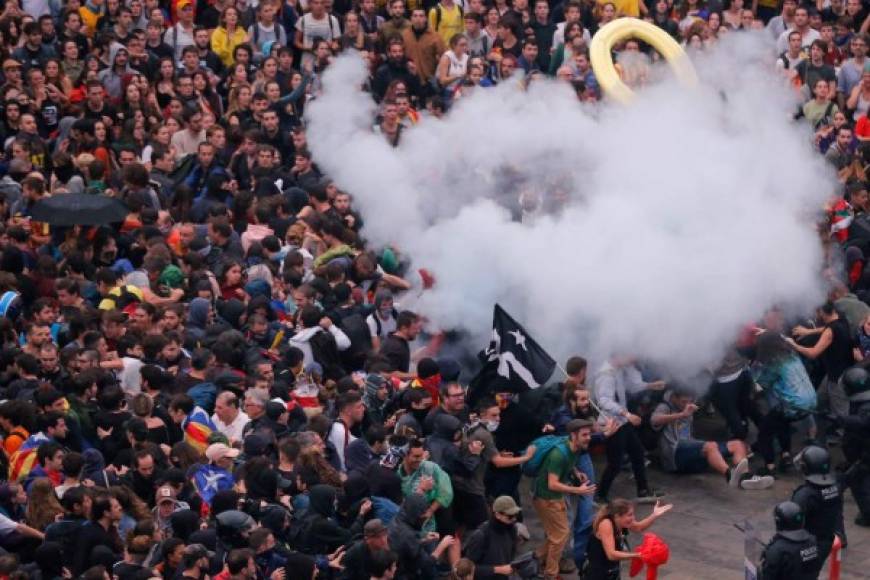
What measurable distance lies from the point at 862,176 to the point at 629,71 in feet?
Answer: 9.47

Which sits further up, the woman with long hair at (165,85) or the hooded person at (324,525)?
the woman with long hair at (165,85)

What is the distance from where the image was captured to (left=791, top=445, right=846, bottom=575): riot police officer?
1558 cm

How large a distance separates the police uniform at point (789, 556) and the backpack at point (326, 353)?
4736 mm

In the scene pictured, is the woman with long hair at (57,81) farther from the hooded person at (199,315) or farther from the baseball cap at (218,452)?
the baseball cap at (218,452)

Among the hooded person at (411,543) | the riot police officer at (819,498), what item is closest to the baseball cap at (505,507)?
the hooded person at (411,543)

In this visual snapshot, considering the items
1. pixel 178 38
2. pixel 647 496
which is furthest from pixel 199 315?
pixel 178 38

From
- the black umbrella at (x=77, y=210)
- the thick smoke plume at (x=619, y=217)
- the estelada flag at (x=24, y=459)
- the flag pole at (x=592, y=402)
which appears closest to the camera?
the estelada flag at (x=24, y=459)

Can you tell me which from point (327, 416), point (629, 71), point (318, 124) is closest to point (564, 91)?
point (629, 71)

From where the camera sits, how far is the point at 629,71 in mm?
22578

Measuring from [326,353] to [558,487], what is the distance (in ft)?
9.19

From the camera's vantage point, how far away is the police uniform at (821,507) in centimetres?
1557

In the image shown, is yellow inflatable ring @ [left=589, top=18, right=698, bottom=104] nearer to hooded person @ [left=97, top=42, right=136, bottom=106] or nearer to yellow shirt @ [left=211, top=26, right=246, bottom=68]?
yellow shirt @ [left=211, top=26, right=246, bottom=68]

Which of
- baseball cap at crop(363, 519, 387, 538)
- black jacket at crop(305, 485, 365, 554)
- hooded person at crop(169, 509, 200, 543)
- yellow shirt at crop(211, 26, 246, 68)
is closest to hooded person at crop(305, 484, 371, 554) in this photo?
black jacket at crop(305, 485, 365, 554)

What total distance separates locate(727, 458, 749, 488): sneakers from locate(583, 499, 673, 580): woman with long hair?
2.78 meters
